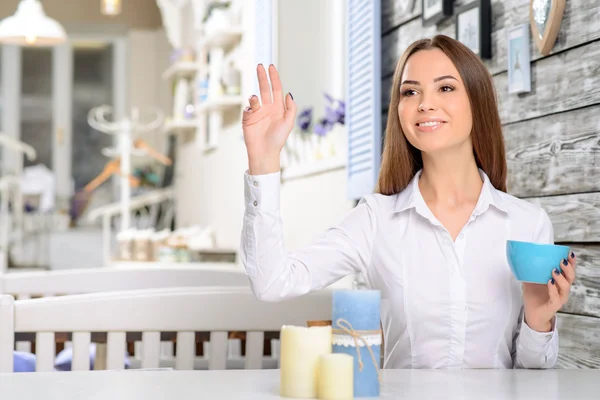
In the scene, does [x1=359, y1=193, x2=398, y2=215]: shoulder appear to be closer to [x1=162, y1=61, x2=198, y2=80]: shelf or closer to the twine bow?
the twine bow

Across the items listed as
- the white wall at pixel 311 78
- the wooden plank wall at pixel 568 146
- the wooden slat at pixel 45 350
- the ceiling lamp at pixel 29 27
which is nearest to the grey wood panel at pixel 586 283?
the wooden plank wall at pixel 568 146

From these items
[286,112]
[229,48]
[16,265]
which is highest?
[229,48]

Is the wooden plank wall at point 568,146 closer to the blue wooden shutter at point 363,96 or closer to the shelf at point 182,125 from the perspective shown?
the blue wooden shutter at point 363,96

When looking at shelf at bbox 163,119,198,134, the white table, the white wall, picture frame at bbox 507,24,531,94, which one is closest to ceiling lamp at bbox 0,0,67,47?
the white wall

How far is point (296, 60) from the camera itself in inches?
149

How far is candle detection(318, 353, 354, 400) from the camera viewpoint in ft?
3.31

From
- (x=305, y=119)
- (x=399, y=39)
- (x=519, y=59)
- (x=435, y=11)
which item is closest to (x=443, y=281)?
(x=519, y=59)

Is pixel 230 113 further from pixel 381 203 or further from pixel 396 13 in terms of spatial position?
pixel 381 203

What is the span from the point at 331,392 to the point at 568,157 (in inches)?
34.3

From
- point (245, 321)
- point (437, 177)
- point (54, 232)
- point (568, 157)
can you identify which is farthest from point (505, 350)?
point (54, 232)

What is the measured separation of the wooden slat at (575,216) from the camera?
1.60 m

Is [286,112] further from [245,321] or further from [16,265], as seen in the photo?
[16,265]

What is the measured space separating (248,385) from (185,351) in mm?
659

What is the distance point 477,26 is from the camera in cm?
200
